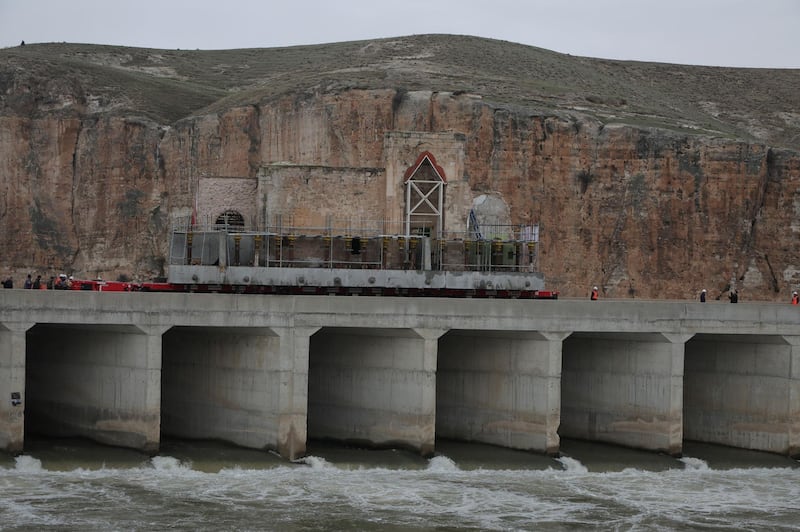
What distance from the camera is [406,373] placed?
39438 mm

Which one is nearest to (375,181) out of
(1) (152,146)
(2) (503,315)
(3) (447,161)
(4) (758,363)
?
(3) (447,161)

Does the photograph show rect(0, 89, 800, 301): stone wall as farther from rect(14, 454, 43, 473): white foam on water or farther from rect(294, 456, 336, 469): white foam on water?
rect(14, 454, 43, 473): white foam on water

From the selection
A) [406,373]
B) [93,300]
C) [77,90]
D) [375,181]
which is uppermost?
[77,90]

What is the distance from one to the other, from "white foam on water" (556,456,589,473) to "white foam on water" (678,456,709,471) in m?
3.87

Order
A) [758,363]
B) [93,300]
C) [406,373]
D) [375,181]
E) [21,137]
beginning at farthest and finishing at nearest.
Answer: [21,137]
[375,181]
[758,363]
[406,373]
[93,300]

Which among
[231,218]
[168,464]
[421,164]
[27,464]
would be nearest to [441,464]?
[168,464]

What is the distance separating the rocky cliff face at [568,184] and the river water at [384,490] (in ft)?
146

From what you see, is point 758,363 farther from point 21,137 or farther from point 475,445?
point 21,137

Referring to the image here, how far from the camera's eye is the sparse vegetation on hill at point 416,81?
301ft

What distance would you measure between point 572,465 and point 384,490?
298 inches

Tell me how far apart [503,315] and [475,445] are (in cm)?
503

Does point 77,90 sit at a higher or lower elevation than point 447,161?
higher

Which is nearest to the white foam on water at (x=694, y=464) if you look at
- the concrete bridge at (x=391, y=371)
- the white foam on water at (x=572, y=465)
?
the concrete bridge at (x=391, y=371)

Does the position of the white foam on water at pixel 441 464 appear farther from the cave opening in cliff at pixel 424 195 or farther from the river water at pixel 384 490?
the cave opening in cliff at pixel 424 195
